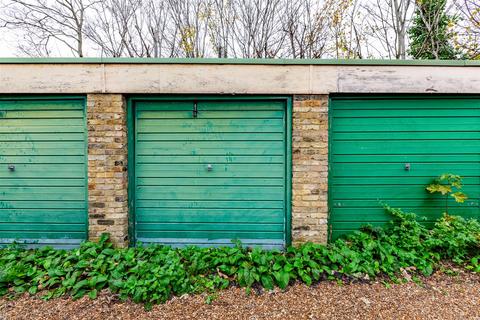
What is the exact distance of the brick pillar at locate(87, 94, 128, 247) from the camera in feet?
11.0

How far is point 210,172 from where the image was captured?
362cm

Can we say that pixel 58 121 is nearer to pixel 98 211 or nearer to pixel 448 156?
pixel 98 211

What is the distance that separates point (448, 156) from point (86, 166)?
209 inches

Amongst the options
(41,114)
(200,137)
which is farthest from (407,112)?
(41,114)

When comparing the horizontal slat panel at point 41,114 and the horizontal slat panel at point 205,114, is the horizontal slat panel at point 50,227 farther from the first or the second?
the horizontal slat panel at point 205,114

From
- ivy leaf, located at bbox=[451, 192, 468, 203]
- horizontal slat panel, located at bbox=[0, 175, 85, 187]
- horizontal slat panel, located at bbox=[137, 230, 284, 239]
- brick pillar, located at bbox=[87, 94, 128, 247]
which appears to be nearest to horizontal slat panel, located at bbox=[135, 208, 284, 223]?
horizontal slat panel, located at bbox=[137, 230, 284, 239]

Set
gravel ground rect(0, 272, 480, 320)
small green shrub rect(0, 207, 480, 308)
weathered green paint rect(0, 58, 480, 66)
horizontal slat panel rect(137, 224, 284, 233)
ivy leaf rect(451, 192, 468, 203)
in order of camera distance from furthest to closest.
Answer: horizontal slat panel rect(137, 224, 284, 233), ivy leaf rect(451, 192, 468, 203), weathered green paint rect(0, 58, 480, 66), small green shrub rect(0, 207, 480, 308), gravel ground rect(0, 272, 480, 320)

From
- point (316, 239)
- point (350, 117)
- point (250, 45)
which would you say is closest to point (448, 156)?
point (350, 117)

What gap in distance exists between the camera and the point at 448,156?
3629 millimetres

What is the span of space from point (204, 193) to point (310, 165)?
1587 mm

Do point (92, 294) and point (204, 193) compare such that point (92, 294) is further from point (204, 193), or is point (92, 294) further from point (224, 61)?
point (224, 61)

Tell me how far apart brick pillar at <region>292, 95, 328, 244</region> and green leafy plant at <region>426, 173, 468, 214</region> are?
5.38 ft

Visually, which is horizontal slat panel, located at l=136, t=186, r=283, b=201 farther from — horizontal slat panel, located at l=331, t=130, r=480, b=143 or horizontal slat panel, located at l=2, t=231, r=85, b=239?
horizontal slat panel, located at l=331, t=130, r=480, b=143

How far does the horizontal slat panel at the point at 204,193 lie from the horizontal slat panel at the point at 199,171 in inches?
7.1
